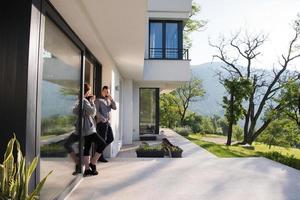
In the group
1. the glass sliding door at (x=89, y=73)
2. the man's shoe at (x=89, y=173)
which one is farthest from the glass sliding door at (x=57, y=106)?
the glass sliding door at (x=89, y=73)

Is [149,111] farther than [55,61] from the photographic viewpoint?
Yes

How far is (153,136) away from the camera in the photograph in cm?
1464

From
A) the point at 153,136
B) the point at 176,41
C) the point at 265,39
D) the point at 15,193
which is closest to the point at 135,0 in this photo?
the point at 15,193

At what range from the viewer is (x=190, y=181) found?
18.0 feet

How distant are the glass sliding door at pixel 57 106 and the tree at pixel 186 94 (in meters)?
26.6

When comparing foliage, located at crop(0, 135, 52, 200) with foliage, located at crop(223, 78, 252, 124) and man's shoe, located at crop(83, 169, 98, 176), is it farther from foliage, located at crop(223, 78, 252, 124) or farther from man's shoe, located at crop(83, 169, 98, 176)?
foliage, located at crop(223, 78, 252, 124)

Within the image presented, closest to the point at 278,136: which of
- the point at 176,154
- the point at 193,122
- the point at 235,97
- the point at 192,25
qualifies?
the point at 193,122

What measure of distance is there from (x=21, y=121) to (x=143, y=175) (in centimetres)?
348

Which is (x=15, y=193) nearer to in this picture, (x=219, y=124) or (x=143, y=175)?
(x=143, y=175)

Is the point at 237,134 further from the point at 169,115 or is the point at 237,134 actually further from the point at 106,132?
the point at 106,132

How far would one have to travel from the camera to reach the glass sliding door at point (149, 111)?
50.8 ft

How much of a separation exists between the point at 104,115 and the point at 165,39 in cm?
730

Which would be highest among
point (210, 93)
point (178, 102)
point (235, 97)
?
point (210, 93)

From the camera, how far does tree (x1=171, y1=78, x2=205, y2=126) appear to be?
31625 mm
